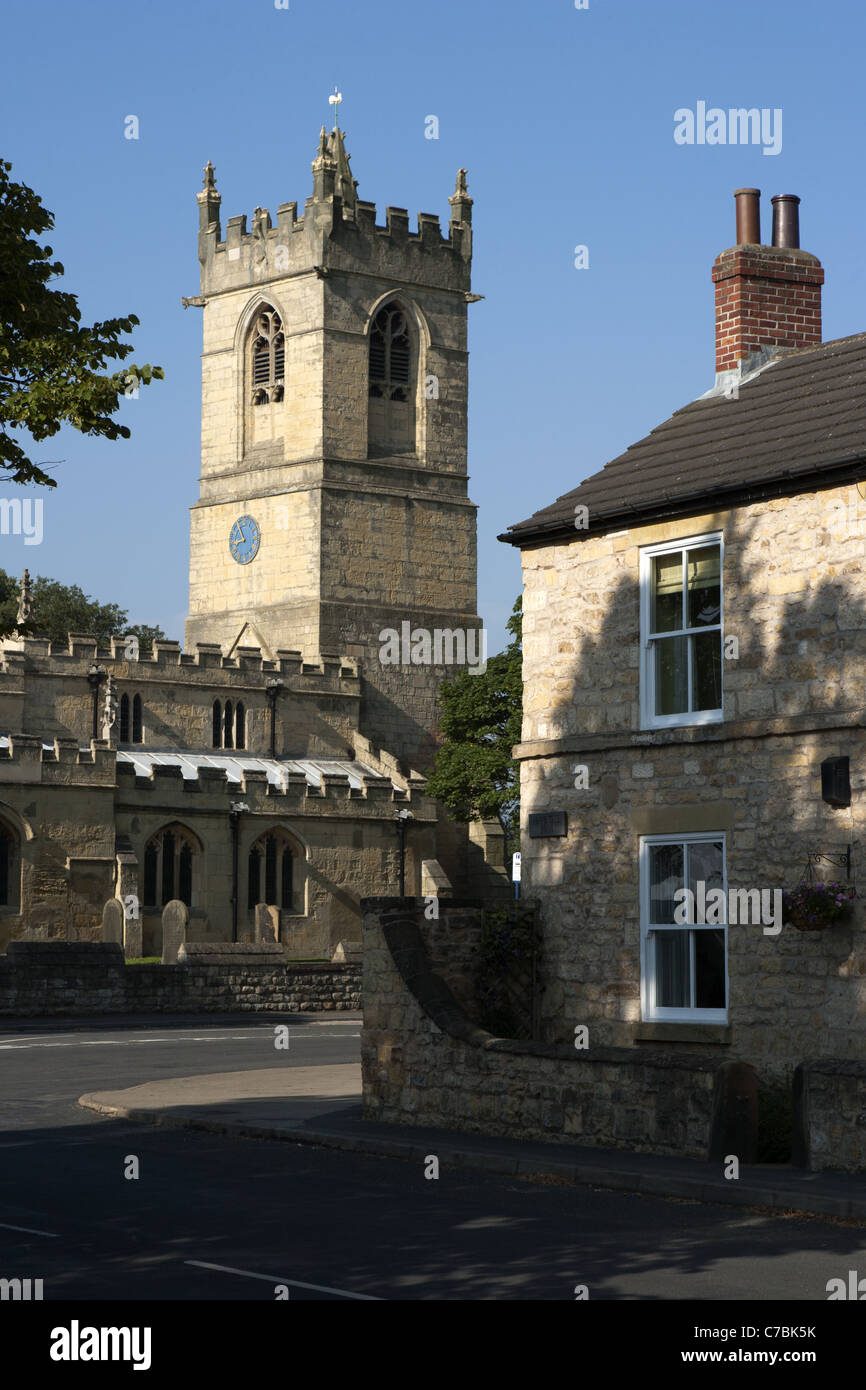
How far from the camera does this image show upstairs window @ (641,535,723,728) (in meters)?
17.7

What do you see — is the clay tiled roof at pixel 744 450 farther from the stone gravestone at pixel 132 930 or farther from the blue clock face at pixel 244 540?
the blue clock face at pixel 244 540

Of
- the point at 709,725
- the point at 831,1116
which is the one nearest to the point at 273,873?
the point at 709,725

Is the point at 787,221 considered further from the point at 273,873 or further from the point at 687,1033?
the point at 273,873

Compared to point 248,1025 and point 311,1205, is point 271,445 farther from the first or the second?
point 311,1205

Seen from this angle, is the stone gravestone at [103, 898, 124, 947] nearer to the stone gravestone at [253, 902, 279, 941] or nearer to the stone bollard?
the stone gravestone at [253, 902, 279, 941]

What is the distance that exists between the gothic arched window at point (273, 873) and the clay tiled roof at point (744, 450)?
38336 mm

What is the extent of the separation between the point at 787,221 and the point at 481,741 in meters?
44.3

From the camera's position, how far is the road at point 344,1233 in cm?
997

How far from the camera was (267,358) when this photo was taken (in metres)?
73.3

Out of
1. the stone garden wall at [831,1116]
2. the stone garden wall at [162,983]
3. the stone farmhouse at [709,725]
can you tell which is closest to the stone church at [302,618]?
the stone garden wall at [162,983]

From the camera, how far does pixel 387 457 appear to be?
7244 centimetres

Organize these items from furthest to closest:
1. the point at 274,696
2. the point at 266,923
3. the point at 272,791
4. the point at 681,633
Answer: the point at 274,696
the point at 272,791
the point at 266,923
the point at 681,633

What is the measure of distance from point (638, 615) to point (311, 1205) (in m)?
7.33
